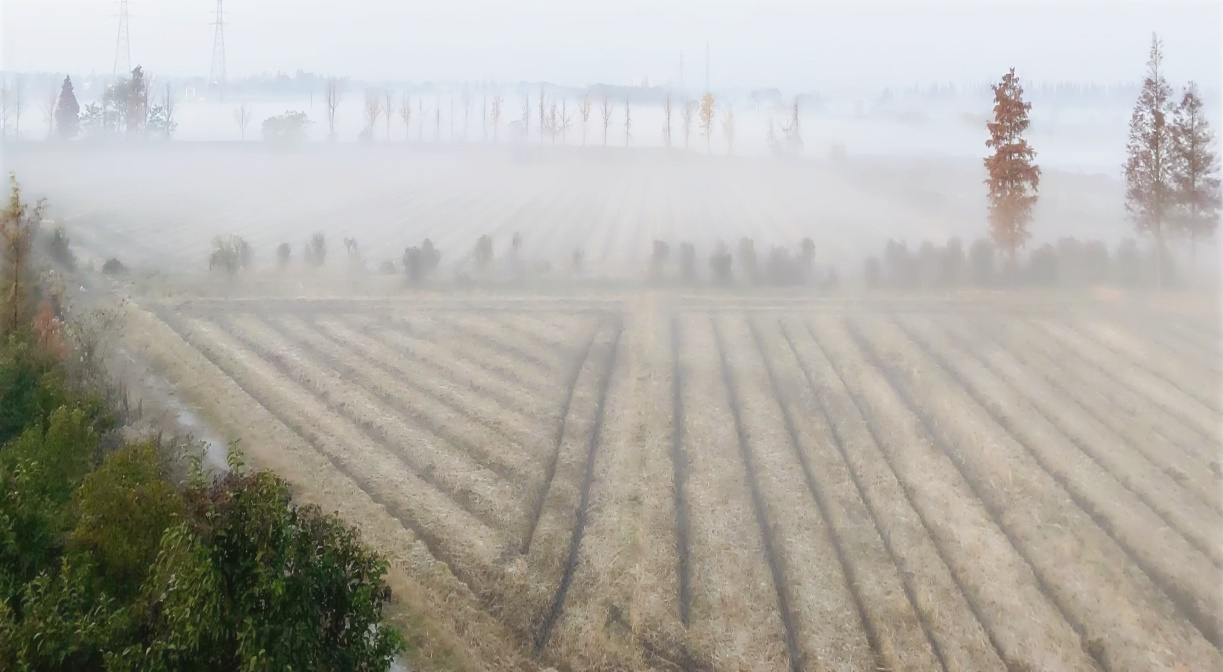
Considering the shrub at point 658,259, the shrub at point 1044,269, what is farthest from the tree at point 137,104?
the shrub at point 1044,269

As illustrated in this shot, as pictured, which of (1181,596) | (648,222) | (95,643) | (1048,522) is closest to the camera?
(95,643)

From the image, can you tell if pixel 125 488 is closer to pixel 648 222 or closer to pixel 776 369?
pixel 776 369

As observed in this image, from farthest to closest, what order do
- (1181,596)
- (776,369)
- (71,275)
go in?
(71,275) < (776,369) < (1181,596)

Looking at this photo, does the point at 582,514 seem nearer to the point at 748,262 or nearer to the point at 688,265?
the point at 688,265

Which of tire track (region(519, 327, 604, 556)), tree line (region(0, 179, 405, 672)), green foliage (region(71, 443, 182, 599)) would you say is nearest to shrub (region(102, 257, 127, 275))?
tire track (region(519, 327, 604, 556))

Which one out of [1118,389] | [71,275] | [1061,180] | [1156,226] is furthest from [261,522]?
[1061,180]

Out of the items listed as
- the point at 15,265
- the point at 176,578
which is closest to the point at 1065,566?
the point at 176,578
